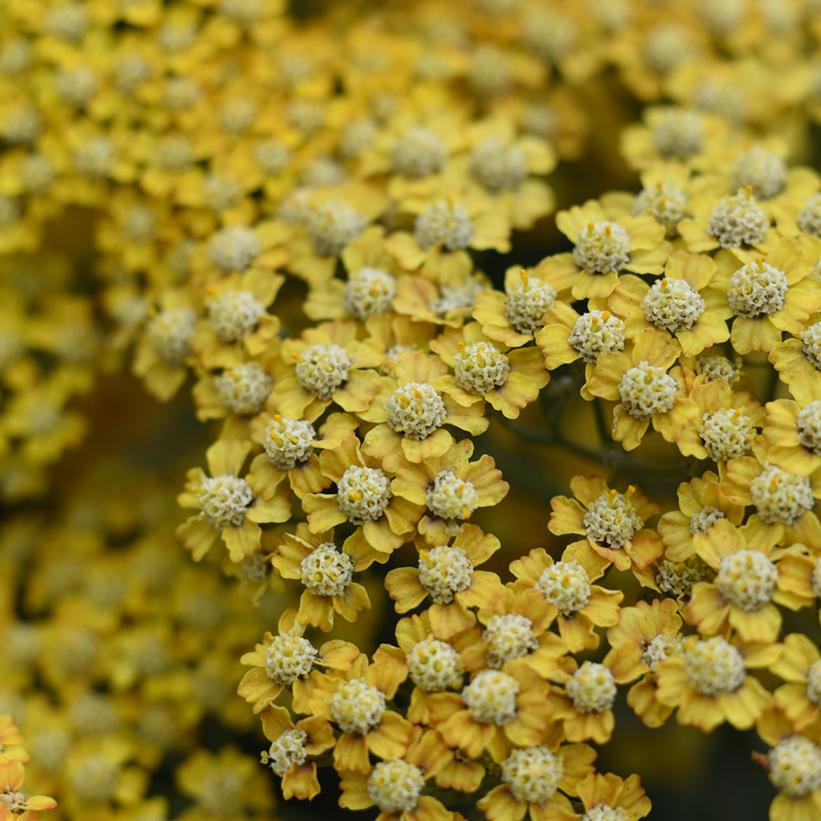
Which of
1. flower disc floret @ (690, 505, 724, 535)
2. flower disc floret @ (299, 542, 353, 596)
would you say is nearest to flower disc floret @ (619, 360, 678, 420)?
flower disc floret @ (690, 505, 724, 535)

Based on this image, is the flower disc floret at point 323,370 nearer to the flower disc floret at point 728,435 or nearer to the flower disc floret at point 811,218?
the flower disc floret at point 728,435

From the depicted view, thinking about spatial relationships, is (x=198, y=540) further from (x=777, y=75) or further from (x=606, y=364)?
(x=777, y=75)

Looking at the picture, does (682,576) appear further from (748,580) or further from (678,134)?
(678,134)

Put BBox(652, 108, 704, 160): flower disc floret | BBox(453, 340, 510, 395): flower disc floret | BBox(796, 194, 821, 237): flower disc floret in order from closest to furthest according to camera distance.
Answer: BBox(453, 340, 510, 395): flower disc floret < BBox(796, 194, 821, 237): flower disc floret < BBox(652, 108, 704, 160): flower disc floret

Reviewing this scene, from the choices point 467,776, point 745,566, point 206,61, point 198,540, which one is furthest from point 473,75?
point 467,776

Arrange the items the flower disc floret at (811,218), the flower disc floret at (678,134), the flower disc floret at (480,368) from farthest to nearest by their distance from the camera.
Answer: the flower disc floret at (678,134) → the flower disc floret at (811,218) → the flower disc floret at (480,368)

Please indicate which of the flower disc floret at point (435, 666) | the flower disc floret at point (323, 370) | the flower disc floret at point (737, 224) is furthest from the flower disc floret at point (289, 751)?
the flower disc floret at point (737, 224)

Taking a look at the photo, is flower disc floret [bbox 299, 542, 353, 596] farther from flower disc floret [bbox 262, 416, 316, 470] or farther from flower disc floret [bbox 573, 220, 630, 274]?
flower disc floret [bbox 573, 220, 630, 274]
